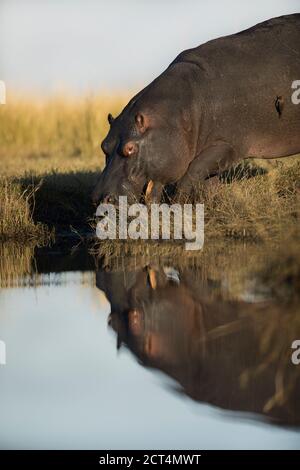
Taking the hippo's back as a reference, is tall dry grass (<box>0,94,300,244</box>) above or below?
below

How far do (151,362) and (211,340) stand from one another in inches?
15.0

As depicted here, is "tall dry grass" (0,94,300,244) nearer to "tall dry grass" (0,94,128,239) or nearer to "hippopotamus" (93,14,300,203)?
"tall dry grass" (0,94,128,239)

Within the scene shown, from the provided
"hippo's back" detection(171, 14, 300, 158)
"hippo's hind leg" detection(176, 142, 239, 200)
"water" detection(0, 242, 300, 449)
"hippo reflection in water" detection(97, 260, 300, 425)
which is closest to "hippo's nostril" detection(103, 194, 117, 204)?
"hippo's hind leg" detection(176, 142, 239, 200)

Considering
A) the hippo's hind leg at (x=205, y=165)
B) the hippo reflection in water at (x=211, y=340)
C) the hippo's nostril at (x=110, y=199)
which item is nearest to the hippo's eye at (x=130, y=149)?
the hippo's nostril at (x=110, y=199)

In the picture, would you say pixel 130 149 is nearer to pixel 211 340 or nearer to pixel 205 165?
pixel 205 165

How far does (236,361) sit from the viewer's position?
17.9ft

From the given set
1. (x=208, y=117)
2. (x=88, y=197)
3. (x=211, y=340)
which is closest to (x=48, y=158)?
(x=88, y=197)

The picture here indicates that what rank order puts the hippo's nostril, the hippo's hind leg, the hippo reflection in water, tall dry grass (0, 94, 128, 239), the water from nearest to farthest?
the water
the hippo reflection in water
the hippo's nostril
the hippo's hind leg
tall dry grass (0, 94, 128, 239)

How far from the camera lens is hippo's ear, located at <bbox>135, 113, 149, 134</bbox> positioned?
29.7 feet

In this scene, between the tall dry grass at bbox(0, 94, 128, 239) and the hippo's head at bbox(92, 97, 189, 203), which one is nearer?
the hippo's head at bbox(92, 97, 189, 203)

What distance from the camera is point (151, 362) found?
5691 mm

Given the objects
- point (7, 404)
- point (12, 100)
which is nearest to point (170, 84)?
point (7, 404)

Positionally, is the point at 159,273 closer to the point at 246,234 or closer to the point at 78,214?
the point at 246,234
